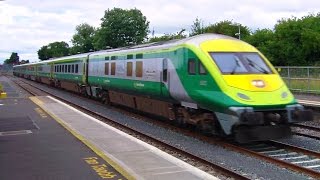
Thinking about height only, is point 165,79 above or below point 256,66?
below

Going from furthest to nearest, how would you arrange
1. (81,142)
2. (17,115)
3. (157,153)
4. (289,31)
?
(289,31)
(17,115)
(81,142)
(157,153)

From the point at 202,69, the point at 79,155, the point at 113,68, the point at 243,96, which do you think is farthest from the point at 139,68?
the point at 79,155

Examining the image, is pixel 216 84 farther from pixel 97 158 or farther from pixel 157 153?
pixel 97 158

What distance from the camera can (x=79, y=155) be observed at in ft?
32.4

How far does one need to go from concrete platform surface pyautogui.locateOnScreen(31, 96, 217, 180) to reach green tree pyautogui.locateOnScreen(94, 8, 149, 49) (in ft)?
205

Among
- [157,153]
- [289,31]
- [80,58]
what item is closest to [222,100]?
[157,153]

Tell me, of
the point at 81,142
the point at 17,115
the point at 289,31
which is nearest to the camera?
the point at 81,142

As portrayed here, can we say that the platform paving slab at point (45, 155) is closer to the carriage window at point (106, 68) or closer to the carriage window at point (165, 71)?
the carriage window at point (165, 71)

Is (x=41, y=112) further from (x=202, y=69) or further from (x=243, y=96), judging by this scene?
(x=243, y=96)

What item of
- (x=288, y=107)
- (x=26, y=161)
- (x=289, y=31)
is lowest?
(x=26, y=161)

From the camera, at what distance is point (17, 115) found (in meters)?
18.5

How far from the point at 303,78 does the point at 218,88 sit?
16.3 meters

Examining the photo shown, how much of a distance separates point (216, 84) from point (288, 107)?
1847 millimetres

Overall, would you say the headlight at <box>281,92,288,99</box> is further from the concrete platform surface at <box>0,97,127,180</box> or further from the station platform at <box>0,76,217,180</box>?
the concrete platform surface at <box>0,97,127,180</box>
